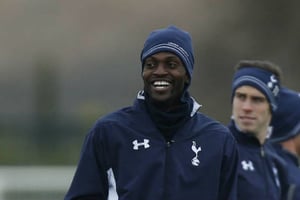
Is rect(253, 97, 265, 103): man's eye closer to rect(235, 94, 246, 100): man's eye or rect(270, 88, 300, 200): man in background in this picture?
rect(235, 94, 246, 100): man's eye

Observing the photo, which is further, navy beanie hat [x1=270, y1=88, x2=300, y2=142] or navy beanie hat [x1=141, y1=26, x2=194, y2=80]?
navy beanie hat [x1=270, y1=88, x2=300, y2=142]

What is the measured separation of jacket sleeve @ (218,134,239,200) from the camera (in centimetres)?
580

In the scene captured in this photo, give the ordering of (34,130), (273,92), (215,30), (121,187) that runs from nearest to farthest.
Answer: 1. (121,187)
2. (273,92)
3. (34,130)
4. (215,30)

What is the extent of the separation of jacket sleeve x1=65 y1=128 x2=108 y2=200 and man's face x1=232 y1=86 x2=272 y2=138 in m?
1.42

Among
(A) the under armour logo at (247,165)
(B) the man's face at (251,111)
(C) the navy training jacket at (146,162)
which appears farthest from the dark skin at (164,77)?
(B) the man's face at (251,111)

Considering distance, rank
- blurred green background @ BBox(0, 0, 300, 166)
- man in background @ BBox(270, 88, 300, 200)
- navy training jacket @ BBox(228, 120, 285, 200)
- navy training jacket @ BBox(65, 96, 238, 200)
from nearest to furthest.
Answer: navy training jacket @ BBox(65, 96, 238, 200) < navy training jacket @ BBox(228, 120, 285, 200) < man in background @ BBox(270, 88, 300, 200) < blurred green background @ BBox(0, 0, 300, 166)

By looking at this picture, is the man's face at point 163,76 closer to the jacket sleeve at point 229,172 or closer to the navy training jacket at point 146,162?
the navy training jacket at point 146,162

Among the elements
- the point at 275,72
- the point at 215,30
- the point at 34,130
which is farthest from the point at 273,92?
the point at 215,30

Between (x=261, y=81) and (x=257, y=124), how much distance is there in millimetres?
246

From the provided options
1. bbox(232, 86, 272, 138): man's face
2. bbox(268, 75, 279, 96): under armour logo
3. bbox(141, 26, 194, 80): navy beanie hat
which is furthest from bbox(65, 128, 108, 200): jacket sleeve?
bbox(268, 75, 279, 96): under armour logo

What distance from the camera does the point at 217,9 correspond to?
93.1ft

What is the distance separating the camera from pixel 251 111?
6.99 meters

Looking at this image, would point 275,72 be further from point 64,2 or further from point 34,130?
point 64,2

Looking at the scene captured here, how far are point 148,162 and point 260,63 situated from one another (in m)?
1.77
